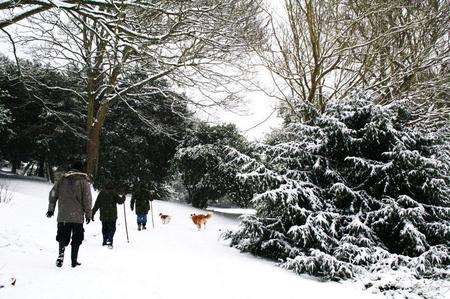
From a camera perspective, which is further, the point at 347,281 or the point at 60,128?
the point at 60,128

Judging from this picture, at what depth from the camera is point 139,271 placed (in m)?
7.27

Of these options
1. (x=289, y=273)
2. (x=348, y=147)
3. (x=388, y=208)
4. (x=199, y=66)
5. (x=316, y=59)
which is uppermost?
(x=316, y=59)

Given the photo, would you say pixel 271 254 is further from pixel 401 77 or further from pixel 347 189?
pixel 401 77

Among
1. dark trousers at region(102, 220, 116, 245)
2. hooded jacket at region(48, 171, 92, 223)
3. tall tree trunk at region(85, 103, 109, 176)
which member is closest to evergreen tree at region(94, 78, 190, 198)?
tall tree trunk at region(85, 103, 109, 176)

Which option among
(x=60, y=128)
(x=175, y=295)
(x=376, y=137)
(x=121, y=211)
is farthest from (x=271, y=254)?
(x=60, y=128)

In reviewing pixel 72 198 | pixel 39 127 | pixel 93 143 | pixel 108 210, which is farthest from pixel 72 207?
pixel 39 127

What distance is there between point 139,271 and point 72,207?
156 centimetres

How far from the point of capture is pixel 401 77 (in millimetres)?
12867

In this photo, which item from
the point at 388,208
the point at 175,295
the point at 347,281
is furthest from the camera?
the point at 388,208

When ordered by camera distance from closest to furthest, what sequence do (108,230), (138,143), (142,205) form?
1. (108,230)
2. (142,205)
3. (138,143)

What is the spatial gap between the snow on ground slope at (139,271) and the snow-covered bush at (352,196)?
2.42ft

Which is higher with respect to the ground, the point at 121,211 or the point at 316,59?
the point at 316,59

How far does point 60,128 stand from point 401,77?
1817cm

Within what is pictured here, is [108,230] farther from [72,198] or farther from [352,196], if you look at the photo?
[352,196]
